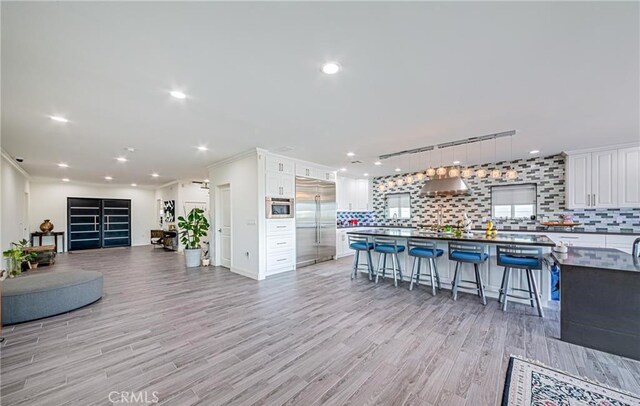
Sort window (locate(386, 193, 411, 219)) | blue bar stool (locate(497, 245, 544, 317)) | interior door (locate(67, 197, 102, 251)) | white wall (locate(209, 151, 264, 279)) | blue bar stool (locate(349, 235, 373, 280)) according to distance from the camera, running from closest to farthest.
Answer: blue bar stool (locate(497, 245, 544, 317)), blue bar stool (locate(349, 235, 373, 280)), white wall (locate(209, 151, 264, 279)), window (locate(386, 193, 411, 219)), interior door (locate(67, 197, 102, 251))

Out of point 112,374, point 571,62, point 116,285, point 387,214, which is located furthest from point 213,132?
point 387,214

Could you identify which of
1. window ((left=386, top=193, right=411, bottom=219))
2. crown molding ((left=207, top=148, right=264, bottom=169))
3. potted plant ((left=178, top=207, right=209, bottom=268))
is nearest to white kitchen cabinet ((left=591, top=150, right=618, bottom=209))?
window ((left=386, top=193, right=411, bottom=219))

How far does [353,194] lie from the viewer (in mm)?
8617

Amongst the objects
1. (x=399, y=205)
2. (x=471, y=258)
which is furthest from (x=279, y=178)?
(x=399, y=205)

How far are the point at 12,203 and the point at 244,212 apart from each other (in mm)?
5633

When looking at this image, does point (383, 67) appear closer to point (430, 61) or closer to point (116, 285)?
point (430, 61)

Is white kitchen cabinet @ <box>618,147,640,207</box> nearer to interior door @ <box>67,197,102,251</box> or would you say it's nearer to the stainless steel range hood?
the stainless steel range hood

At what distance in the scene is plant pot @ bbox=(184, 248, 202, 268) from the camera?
6500mm

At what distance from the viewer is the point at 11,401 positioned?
181 centimetres

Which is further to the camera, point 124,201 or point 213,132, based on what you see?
point 124,201

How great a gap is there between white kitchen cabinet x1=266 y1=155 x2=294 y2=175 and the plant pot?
321cm

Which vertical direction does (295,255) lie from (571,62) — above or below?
below

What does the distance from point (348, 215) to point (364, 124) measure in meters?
5.45

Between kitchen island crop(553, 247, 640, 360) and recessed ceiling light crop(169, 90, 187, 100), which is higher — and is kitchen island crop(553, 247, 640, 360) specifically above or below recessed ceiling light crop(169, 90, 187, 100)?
below
